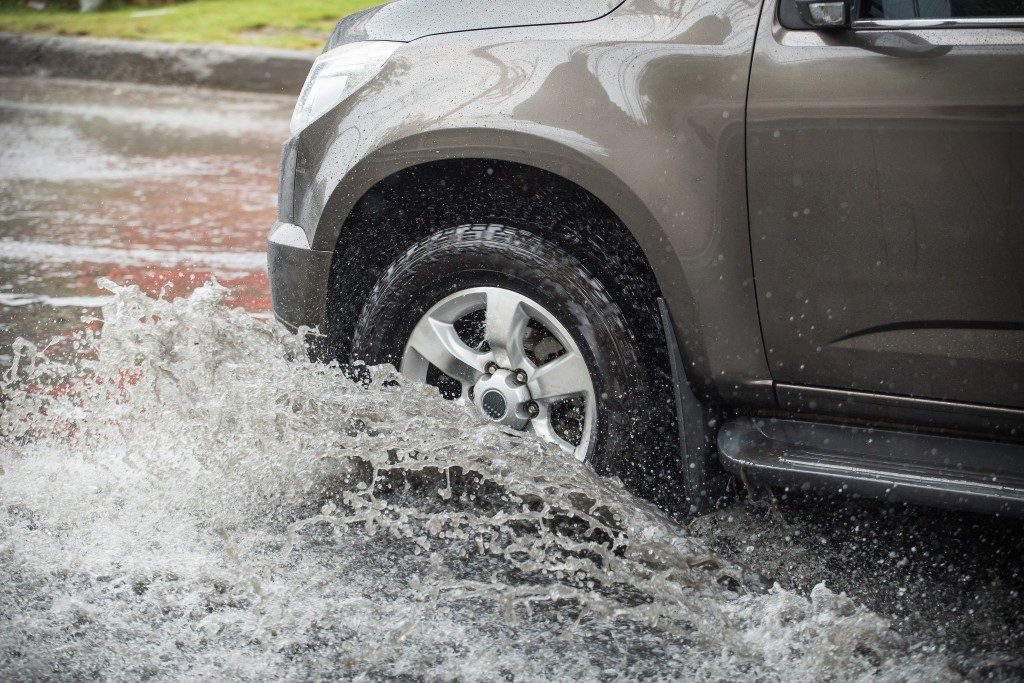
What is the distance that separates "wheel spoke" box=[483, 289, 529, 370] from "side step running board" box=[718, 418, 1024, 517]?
55cm

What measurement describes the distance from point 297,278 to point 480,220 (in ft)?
1.74

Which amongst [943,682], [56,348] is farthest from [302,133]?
[943,682]

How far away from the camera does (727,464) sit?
2660 millimetres

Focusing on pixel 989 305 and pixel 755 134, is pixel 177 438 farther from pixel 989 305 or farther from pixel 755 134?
pixel 989 305

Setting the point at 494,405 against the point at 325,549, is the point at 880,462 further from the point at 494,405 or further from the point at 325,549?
the point at 325,549

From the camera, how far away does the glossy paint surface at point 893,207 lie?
2.33m

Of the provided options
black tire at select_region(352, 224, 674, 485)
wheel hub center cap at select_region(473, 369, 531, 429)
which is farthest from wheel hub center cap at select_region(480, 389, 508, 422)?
black tire at select_region(352, 224, 674, 485)

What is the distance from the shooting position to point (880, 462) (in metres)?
2.54

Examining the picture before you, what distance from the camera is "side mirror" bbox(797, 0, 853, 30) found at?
2.42 meters

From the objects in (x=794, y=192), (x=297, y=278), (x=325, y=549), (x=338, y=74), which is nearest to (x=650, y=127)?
(x=794, y=192)

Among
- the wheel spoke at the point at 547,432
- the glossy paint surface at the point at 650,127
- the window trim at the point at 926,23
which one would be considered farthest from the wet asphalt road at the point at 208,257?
the window trim at the point at 926,23

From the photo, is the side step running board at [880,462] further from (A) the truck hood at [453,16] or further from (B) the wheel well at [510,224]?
(A) the truck hood at [453,16]

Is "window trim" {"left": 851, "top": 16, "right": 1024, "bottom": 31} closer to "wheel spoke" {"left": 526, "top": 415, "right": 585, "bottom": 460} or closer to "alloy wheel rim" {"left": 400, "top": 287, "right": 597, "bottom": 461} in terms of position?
"alloy wheel rim" {"left": 400, "top": 287, "right": 597, "bottom": 461}

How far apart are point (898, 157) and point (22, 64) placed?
10.9 meters
